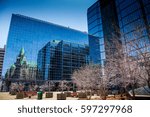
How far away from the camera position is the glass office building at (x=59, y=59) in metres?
34.0

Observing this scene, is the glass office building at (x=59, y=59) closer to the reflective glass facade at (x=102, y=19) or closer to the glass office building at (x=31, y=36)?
the glass office building at (x=31, y=36)

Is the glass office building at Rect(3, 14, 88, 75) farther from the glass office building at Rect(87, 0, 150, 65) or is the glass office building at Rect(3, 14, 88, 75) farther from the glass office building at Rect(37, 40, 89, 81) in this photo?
the glass office building at Rect(87, 0, 150, 65)

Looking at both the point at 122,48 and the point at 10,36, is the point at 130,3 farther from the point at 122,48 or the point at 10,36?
the point at 10,36

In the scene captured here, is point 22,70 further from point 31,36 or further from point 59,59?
point 59,59

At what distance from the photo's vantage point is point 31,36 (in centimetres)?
3431

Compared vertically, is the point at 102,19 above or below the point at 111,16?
above

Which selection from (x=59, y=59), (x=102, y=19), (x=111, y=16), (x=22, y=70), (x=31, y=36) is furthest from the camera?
(x=59, y=59)

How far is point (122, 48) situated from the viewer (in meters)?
6.49

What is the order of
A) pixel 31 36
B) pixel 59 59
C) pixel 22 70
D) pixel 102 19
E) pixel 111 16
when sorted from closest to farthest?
pixel 111 16 < pixel 102 19 < pixel 22 70 < pixel 31 36 < pixel 59 59

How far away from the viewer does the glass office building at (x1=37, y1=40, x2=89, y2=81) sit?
→ 111 feet

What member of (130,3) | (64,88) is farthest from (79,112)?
(64,88)

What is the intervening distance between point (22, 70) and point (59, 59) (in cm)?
993

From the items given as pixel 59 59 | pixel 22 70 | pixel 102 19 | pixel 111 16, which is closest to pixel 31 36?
pixel 22 70

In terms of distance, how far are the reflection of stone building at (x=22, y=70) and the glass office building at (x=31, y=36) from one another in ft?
3.06
